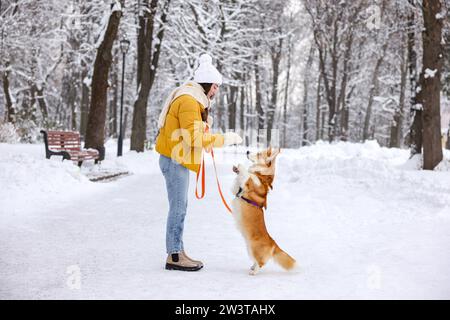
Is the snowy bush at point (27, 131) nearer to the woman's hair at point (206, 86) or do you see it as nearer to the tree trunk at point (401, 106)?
the woman's hair at point (206, 86)

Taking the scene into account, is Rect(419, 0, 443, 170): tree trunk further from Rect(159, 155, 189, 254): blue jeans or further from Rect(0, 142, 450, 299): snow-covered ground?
Rect(159, 155, 189, 254): blue jeans

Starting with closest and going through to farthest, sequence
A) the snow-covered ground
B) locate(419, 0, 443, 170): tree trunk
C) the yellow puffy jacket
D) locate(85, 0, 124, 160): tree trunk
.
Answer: the snow-covered ground → the yellow puffy jacket → locate(419, 0, 443, 170): tree trunk → locate(85, 0, 124, 160): tree trunk

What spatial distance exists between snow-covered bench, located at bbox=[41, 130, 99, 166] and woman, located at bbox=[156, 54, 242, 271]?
861 centimetres

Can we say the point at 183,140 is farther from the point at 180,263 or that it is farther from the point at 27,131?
the point at 27,131

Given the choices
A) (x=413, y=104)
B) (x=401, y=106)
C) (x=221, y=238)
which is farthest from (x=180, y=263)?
(x=401, y=106)

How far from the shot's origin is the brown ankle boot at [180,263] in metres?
4.82

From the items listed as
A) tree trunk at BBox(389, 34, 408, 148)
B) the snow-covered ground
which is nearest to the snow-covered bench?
the snow-covered ground

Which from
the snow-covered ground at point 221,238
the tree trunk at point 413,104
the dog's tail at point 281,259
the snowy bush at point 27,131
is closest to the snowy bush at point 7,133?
the snowy bush at point 27,131

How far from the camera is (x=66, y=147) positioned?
45.1 feet

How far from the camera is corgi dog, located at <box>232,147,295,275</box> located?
15.0ft

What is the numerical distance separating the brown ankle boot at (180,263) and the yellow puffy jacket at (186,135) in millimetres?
960

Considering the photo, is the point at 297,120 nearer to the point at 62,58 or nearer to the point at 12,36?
the point at 62,58

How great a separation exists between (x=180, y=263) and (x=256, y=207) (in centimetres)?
101
